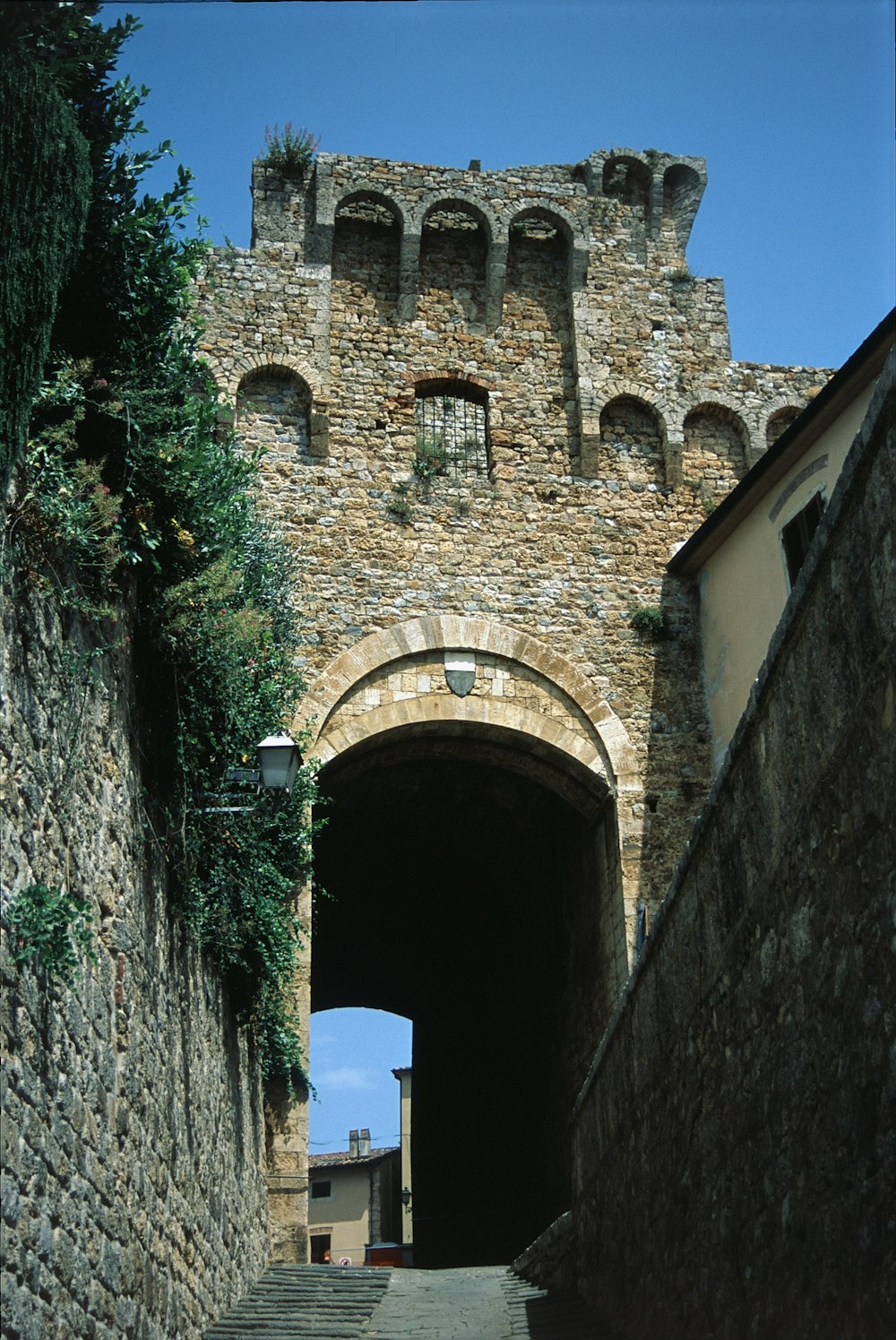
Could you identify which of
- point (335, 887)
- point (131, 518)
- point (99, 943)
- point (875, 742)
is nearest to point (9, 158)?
point (131, 518)

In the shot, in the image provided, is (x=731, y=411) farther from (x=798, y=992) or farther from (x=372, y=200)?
(x=798, y=992)

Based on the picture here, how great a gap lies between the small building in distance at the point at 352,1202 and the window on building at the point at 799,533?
1107 inches

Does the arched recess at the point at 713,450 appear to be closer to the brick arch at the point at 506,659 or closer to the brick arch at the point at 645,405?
the brick arch at the point at 645,405

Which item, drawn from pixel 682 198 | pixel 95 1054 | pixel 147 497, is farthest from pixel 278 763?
pixel 682 198

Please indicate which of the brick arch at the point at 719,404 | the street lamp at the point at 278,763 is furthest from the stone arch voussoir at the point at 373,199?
the street lamp at the point at 278,763

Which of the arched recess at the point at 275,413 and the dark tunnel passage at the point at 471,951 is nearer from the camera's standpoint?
the arched recess at the point at 275,413

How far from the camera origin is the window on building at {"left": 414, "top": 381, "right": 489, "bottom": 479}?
1403 centimetres

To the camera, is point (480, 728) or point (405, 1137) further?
point (405, 1137)

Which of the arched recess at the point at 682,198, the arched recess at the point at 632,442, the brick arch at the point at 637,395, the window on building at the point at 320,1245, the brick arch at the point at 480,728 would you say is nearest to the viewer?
the brick arch at the point at 480,728

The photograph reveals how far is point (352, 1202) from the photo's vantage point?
124ft

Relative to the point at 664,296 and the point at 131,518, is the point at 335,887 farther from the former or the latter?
the point at 131,518

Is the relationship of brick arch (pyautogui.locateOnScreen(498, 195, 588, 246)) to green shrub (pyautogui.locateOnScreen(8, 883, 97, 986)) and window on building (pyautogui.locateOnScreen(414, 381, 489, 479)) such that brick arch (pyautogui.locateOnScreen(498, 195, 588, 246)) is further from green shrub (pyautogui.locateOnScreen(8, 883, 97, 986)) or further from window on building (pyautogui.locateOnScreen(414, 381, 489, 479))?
green shrub (pyautogui.locateOnScreen(8, 883, 97, 986))

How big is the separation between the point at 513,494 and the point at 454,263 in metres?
2.84

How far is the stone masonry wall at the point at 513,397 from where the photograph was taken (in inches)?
527
